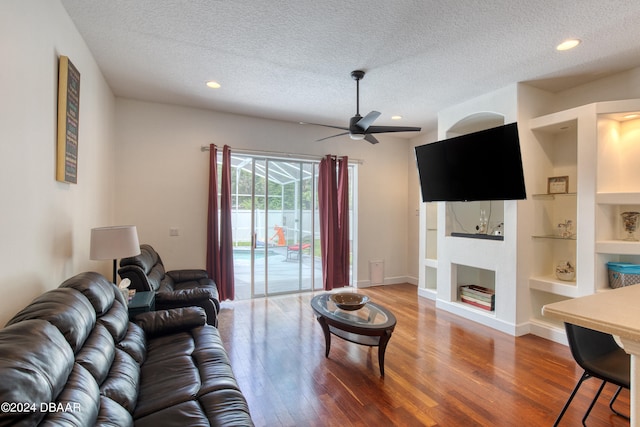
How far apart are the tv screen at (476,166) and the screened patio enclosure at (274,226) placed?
207 centimetres

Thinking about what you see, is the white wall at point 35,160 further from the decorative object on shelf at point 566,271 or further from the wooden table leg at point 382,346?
the decorative object on shelf at point 566,271

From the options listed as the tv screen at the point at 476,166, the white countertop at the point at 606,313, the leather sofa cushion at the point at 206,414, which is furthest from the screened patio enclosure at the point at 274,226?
the white countertop at the point at 606,313

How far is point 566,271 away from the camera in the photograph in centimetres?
345

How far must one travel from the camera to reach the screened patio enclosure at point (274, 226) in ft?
16.1

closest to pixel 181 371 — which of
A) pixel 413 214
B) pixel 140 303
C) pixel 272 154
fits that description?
pixel 140 303

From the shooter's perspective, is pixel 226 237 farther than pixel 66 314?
Yes

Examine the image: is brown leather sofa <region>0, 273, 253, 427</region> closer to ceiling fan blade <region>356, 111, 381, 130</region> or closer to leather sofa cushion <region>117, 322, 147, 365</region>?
leather sofa cushion <region>117, 322, 147, 365</region>

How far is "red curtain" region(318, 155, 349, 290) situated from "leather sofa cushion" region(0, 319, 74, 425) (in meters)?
4.19

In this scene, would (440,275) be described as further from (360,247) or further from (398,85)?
(398,85)

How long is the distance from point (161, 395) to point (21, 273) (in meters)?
1.07

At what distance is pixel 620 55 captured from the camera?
9.41 ft

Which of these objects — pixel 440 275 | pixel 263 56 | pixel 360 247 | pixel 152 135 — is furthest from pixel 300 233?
pixel 263 56

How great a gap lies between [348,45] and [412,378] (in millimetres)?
2946

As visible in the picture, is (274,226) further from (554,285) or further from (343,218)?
(554,285)
